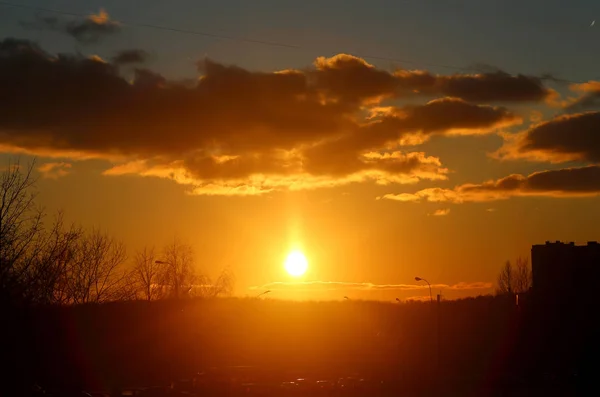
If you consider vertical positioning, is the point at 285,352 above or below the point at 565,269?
below

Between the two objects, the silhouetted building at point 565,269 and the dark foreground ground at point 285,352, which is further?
the silhouetted building at point 565,269

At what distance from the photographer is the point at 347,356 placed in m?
110

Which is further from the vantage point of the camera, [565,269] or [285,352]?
[285,352]

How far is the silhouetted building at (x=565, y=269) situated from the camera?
91.9 m

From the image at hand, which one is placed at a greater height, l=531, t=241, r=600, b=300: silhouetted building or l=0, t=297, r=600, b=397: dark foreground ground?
l=531, t=241, r=600, b=300: silhouetted building

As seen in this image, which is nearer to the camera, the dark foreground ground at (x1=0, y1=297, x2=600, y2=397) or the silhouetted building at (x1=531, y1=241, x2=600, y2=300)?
the dark foreground ground at (x1=0, y1=297, x2=600, y2=397)

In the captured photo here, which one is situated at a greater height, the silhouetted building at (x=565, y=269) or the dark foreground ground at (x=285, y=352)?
the silhouetted building at (x=565, y=269)

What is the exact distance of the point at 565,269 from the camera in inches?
4429

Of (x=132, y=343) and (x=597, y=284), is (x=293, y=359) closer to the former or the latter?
(x=132, y=343)

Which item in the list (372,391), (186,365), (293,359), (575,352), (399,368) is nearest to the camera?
(372,391)

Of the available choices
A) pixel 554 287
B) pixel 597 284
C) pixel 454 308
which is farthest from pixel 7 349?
pixel 454 308

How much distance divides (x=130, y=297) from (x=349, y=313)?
9137cm

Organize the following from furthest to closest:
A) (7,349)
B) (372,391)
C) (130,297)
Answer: (130,297) < (372,391) < (7,349)

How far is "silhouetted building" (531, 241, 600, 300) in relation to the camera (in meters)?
91.9
